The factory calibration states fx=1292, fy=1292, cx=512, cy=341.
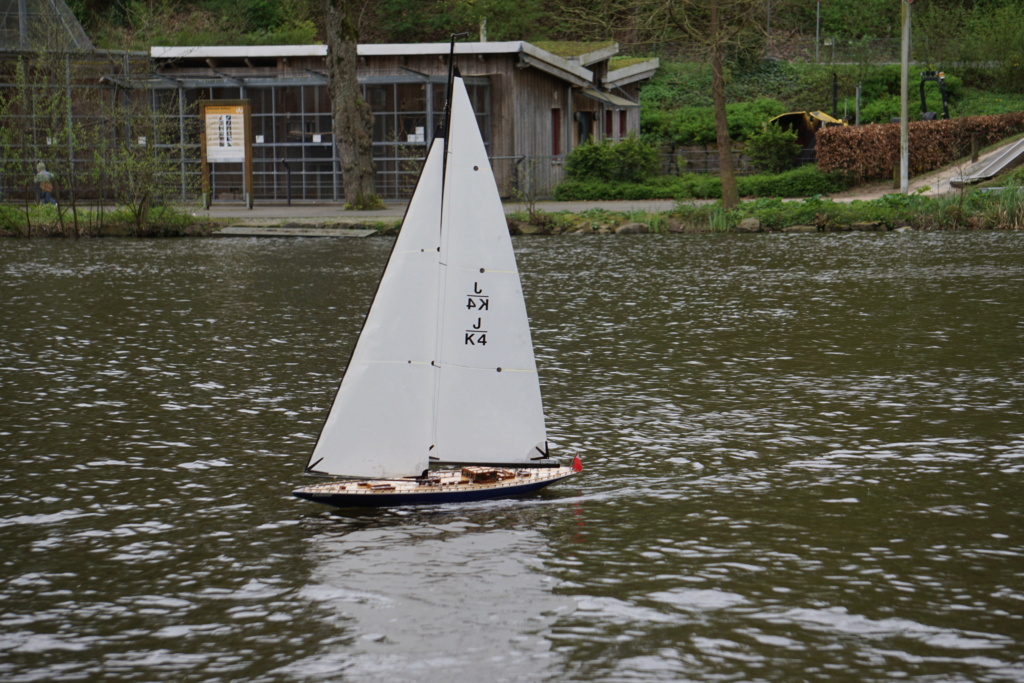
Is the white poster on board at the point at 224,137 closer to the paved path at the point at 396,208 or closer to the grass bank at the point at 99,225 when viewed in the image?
the paved path at the point at 396,208

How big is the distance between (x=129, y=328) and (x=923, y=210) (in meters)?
22.0

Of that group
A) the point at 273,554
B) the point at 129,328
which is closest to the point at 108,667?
the point at 273,554

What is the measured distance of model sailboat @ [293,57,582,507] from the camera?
30.9 ft

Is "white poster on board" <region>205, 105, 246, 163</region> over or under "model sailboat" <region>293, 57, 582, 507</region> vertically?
over

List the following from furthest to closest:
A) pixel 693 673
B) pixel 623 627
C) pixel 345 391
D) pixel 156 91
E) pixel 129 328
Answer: pixel 156 91 < pixel 129 328 < pixel 345 391 < pixel 623 627 < pixel 693 673

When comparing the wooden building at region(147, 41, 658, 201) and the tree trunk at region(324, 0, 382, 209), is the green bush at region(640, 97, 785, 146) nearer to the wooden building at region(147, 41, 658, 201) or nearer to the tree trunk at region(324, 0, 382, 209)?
the wooden building at region(147, 41, 658, 201)

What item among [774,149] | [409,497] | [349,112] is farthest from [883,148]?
[409,497]

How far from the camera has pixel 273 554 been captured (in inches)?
334

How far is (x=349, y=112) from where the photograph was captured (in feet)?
128

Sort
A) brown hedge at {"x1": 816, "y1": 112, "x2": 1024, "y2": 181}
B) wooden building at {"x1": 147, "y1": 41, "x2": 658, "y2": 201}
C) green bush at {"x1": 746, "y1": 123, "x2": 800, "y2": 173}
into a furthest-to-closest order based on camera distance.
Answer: green bush at {"x1": 746, "y1": 123, "x2": 800, "y2": 173}
wooden building at {"x1": 147, "y1": 41, "x2": 658, "y2": 201}
brown hedge at {"x1": 816, "y1": 112, "x2": 1024, "y2": 181}

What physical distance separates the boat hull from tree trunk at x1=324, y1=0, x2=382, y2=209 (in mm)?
30398

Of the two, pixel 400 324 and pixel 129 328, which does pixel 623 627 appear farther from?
pixel 129 328

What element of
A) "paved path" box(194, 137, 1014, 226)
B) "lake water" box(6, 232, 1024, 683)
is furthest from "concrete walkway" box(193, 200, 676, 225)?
"lake water" box(6, 232, 1024, 683)

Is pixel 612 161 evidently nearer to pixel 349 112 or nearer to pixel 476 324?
pixel 349 112
